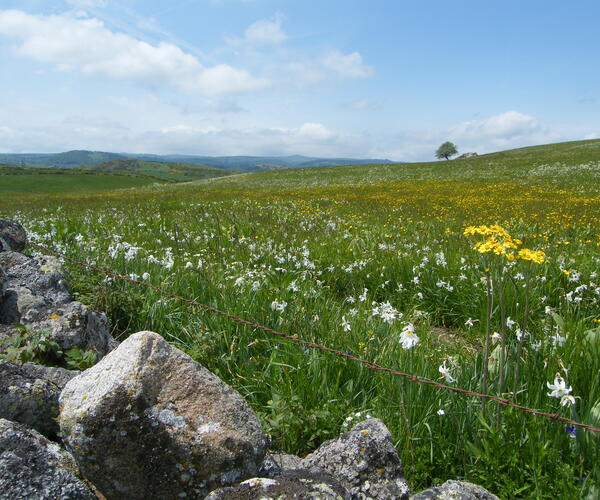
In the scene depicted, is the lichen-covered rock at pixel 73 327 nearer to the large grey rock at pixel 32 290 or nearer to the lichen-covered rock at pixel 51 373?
the large grey rock at pixel 32 290

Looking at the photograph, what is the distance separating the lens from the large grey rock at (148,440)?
7.28 feet

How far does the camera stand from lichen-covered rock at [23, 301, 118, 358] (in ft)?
12.0

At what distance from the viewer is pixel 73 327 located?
3.71m

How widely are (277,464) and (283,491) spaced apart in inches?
29.7

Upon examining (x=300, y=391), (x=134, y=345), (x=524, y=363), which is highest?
(x=134, y=345)

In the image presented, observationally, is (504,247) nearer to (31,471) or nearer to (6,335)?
(31,471)

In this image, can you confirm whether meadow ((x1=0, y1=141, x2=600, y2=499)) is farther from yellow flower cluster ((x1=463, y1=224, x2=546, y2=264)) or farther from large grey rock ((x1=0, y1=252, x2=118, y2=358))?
large grey rock ((x1=0, y1=252, x2=118, y2=358))

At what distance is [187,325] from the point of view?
16.4 feet

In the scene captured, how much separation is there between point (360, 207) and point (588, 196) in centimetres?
1084

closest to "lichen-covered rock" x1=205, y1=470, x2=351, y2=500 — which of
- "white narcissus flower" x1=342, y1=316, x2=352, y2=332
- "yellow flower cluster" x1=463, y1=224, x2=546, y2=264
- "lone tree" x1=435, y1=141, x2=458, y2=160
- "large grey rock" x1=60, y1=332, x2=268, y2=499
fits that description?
"large grey rock" x1=60, y1=332, x2=268, y2=499

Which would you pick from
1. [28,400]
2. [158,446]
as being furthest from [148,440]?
[28,400]

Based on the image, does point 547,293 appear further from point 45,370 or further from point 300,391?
point 45,370

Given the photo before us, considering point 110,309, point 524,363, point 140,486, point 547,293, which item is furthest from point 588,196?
point 140,486

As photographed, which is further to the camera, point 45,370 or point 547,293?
point 547,293
